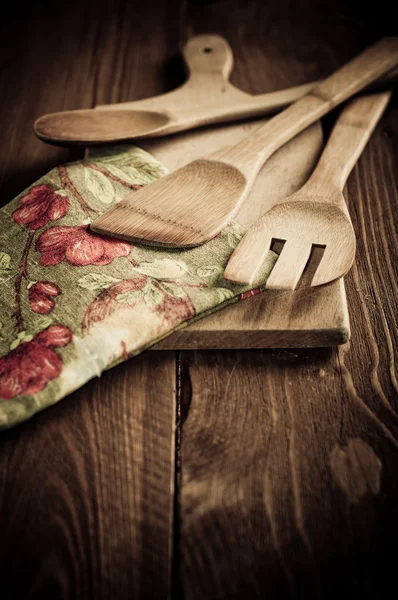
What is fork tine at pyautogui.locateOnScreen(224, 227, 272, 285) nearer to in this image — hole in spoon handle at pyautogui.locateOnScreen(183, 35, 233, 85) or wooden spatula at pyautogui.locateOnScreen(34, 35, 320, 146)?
wooden spatula at pyautogui.locateOnScreen(34, 35, 320, 146)

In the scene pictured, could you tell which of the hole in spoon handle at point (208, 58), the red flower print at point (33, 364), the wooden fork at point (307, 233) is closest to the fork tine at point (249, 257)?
the wooden fork at point (307, 233)

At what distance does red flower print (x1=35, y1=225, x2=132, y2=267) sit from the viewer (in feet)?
1.47

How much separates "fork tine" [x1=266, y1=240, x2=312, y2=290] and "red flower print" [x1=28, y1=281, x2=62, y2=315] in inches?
6.6

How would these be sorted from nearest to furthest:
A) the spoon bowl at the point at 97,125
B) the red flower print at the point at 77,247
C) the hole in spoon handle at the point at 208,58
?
1. the red flower print at the point at 77,247
2. the spoon bowl at the point at 97,125
3. the hole in spoon handle at the point at 208,58

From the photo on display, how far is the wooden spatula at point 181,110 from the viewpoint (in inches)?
22.9

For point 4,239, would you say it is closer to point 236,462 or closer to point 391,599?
point 236,462

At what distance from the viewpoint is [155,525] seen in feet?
1.16

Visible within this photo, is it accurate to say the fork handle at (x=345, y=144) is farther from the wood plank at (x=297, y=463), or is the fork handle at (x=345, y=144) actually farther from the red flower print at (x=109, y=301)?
the red flower print at (x=109, y=301)

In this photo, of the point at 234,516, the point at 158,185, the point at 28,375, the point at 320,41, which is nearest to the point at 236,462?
the point at 234,516

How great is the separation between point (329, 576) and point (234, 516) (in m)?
0.07

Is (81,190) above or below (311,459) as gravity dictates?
above

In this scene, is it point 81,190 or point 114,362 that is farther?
point 81,190

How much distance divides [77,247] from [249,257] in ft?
0.48

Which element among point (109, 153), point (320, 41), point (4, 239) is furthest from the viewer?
point (320, 41)
